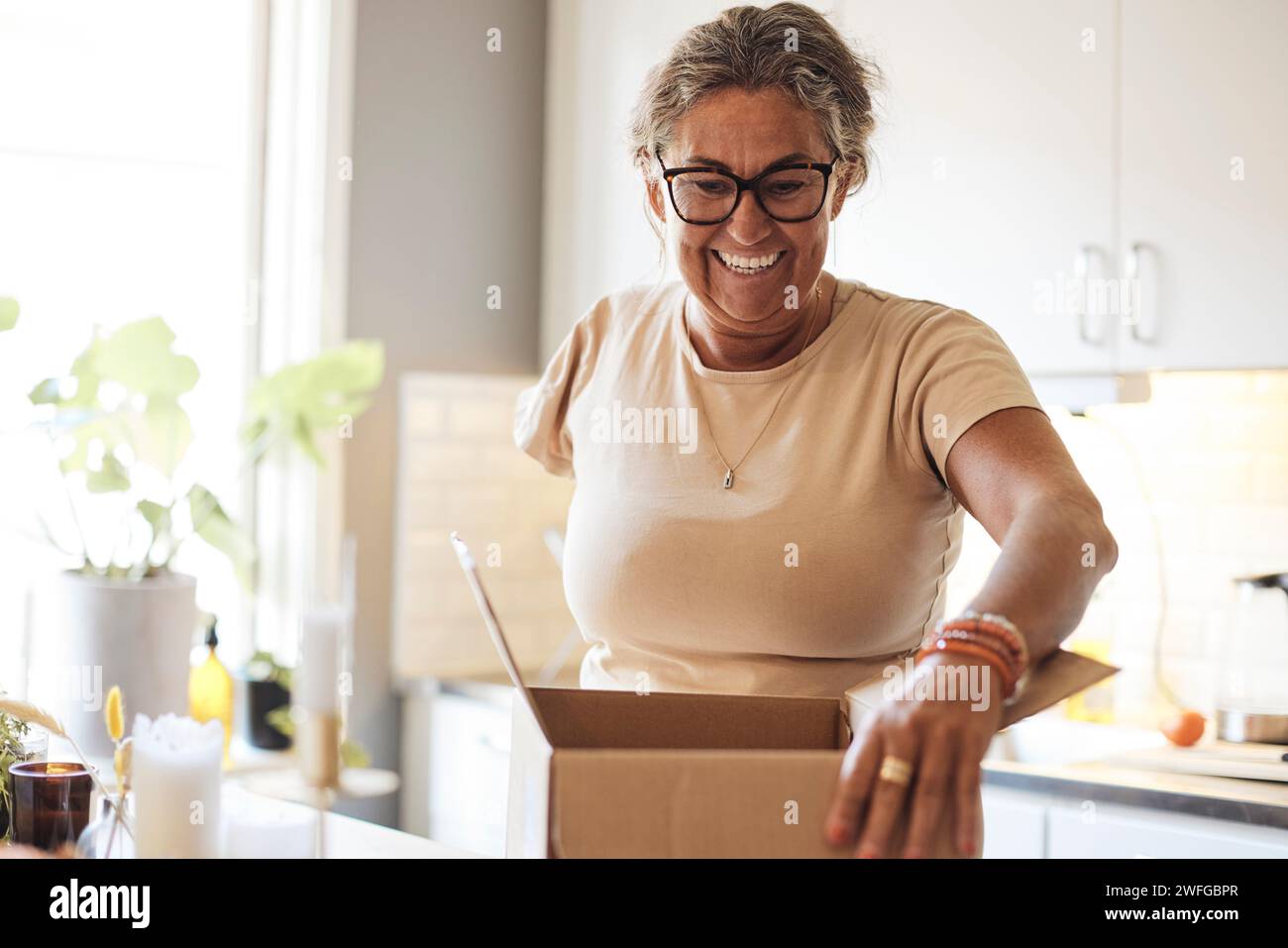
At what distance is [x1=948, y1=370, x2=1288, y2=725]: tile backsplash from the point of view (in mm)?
2438

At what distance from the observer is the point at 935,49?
8.23 feet

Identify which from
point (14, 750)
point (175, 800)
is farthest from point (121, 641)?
point (175, 800)

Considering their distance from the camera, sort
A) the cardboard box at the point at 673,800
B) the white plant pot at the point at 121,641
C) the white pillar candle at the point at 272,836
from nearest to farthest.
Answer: the cardboard box at the point at 673,800, the white pillar candle at the point at 272,836, the white plant pot at the point at 121,641

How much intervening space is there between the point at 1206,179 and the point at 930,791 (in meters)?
1.76

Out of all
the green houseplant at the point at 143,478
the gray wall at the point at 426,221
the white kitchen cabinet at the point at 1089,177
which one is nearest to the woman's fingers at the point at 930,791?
the green houseplant at the point at 143,478

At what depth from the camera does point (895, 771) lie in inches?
27.8

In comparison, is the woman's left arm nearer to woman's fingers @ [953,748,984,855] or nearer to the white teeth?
woman's fingers @ [953,748,984,855]

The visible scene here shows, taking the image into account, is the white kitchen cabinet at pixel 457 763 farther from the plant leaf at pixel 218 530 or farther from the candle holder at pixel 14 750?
the candle holder at pixel 14 750

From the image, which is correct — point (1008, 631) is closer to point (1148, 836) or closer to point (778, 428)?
point (778, 428)

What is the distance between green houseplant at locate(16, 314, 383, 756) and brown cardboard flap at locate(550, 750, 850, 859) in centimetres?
122

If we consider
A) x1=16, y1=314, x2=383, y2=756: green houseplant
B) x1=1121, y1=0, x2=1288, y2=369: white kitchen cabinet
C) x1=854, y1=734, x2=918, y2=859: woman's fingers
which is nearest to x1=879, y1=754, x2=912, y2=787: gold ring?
x1=854, y1=734, x2=918, y2=859: woman's fingers

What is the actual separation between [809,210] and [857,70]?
0.15 m

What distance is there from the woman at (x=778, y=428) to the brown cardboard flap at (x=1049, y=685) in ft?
0.90

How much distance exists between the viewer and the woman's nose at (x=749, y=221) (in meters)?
1.22
